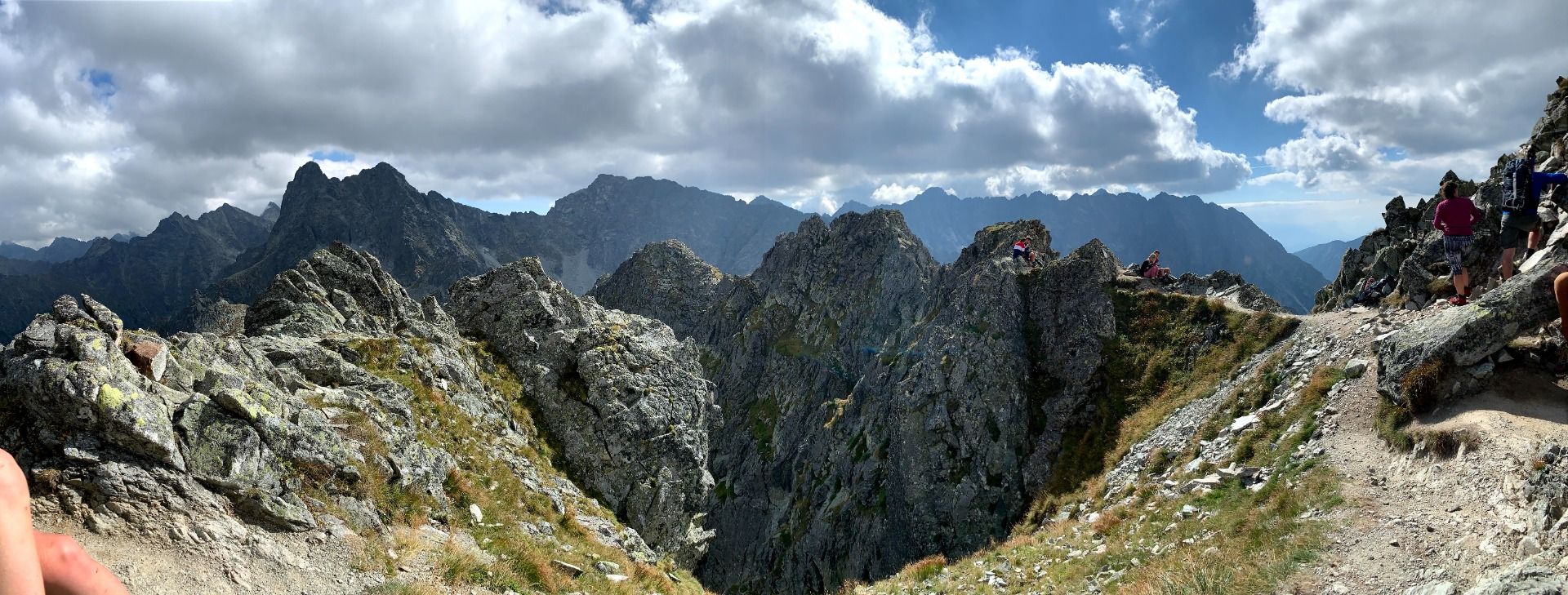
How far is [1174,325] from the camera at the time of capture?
4494cm

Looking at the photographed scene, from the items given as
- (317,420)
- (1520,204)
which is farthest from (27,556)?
(1520,204)

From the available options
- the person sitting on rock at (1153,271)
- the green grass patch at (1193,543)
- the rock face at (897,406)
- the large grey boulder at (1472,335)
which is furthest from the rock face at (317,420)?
the person sitting on rock at (1153,271)

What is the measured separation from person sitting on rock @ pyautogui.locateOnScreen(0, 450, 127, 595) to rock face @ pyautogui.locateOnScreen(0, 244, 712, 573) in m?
9.07

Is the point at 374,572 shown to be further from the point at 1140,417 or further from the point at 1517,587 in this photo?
the point at 1140,417

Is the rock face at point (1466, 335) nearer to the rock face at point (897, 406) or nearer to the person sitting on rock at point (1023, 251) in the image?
the rock face at point (897, 406)

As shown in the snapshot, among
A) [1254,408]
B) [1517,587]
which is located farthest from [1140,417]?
[1517,587]

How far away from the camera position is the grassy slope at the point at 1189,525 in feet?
47.6

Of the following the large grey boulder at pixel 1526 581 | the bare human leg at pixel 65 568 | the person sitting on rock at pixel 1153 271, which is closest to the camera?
the bare human leg at pixel 65 568

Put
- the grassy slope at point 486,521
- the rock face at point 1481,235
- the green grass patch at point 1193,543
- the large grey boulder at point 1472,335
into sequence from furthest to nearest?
1. the rock face at point 1481,235
2. the large grey boulder at point 1472,335
3. the green grass patch at point 1193,543
4. the grassy slope at point 486,521

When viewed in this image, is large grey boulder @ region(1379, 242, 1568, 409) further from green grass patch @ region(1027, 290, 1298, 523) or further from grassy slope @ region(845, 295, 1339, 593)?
green grass patch @ region(1027, 290, 1298, 523)

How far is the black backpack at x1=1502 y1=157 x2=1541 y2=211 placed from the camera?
60.7 ft

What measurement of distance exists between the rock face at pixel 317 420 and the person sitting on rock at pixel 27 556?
9074 millimetres

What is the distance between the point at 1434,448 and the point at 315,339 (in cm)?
3337

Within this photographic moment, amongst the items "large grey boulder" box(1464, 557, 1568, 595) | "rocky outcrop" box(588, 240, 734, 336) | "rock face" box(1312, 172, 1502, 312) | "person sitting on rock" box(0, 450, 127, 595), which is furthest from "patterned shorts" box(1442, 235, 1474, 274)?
"rocky outcrop" box(588, 240, 734, 336)
